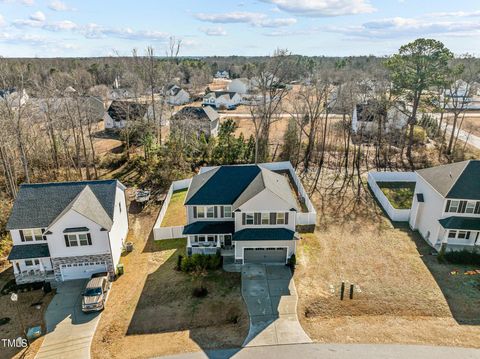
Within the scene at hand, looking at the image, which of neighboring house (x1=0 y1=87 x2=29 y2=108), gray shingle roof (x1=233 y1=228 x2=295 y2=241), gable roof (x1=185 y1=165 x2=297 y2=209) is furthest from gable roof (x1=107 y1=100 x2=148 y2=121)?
gray shingle roof (x1=233 y1=228 x2=295 y2=241)

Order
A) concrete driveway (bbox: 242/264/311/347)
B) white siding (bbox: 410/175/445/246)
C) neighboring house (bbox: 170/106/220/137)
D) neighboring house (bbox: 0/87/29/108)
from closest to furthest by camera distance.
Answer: concrete driveway (bbox: 242/264/311/347)
white siding (bbox: 410/175/445/246)
neighboring house (bbox: 0/87/29/108)
neighboring house (bbox: 170/106/220/137)

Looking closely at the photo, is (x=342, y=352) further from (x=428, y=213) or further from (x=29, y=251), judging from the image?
(x=29, y=251)

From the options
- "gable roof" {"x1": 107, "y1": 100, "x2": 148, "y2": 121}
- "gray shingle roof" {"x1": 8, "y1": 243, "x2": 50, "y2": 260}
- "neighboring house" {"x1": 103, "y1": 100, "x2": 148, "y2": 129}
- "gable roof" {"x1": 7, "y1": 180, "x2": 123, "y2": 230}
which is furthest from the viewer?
"neighboring house" {"x1": 103, "y1": 100, "x2": 148, "y2": 129}

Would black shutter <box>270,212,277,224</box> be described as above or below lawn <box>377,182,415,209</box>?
above

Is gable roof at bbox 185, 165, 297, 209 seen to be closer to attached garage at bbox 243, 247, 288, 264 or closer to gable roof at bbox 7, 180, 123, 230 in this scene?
attached garage at bbox 243, 247, 288, 264

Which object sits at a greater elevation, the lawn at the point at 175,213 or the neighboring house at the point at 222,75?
the neighboring house at the point at 222,75

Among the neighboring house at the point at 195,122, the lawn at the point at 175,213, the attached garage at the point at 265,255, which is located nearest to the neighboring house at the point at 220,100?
the neighboring house at the point at 195,122

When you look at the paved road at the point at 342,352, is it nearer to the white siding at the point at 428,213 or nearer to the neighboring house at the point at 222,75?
the white siding at the point at 428,213
